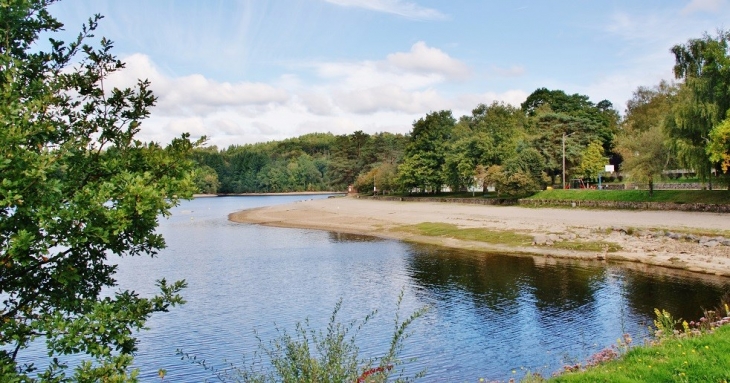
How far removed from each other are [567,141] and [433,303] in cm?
5478

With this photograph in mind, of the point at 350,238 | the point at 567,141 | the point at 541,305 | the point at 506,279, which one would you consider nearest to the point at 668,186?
the point at 567,141

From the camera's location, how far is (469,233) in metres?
41.3

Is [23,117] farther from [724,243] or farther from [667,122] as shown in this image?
[667,122]

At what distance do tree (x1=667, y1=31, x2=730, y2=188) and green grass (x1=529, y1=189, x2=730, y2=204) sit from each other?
2.41m

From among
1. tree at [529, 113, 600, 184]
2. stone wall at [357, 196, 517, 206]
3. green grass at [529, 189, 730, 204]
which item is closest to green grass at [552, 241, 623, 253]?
green grass at [529, 189, 730, 204]

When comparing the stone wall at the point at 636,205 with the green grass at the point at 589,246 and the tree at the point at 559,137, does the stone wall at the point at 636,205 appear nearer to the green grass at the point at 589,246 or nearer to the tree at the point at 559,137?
the tree at the point at 559,137

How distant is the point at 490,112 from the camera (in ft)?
314

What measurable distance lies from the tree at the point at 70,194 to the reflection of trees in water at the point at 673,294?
17796 millimetres

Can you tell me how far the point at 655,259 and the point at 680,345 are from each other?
20763 millimetres

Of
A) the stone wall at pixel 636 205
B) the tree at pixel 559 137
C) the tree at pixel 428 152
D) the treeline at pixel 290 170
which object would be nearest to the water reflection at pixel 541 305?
the stone wall at pixel 636 205

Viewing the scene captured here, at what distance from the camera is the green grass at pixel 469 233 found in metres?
36.7

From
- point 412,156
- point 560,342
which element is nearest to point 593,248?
point 560,342

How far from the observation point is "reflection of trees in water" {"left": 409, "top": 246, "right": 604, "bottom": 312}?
70.5ft

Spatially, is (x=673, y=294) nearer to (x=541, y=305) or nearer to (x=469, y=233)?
(x=541, y=305)
